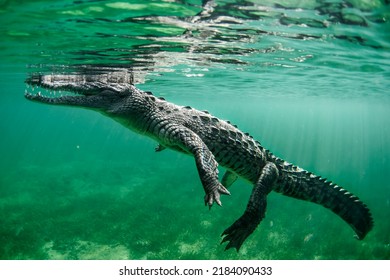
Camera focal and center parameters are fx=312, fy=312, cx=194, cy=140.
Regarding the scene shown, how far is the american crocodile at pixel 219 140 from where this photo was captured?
559cm

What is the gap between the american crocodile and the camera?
5.59m

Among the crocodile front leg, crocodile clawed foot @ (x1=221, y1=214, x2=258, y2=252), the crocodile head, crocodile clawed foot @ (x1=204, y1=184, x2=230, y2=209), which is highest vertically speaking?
the crocodile head

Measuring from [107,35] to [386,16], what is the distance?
26.4 feet

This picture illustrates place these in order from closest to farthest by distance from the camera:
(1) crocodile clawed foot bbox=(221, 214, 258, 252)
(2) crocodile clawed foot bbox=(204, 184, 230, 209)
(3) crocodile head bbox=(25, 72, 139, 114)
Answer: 1. (2) crocodile clawed foot bbox=(204, 184, 230, 209)
2. (1) crocodile clawed foot bbox=(221, 214, 258, 252)
3. (3) crocodile head bbox=(25, 72, 139, 114)

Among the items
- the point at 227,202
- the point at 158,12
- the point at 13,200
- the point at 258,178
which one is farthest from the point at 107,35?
the point at 13,200

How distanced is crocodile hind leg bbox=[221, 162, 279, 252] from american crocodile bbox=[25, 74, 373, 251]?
2 centimetres

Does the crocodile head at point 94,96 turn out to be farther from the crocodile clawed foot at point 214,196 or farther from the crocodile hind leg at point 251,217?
the crocodile hind leg at point 251,217

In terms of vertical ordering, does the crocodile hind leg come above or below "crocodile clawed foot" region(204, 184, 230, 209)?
below

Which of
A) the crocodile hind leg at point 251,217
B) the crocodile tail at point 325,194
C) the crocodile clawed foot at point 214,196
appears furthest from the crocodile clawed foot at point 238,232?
the crocodile tail at point 325,194

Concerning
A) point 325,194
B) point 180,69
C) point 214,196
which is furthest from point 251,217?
point 180,69

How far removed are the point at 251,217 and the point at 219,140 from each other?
4.73ft

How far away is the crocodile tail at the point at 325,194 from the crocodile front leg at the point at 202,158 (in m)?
1.85

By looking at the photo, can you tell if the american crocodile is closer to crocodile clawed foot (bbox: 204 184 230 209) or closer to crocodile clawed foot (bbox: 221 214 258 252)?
→ crocodile clawed foot (bbox: 221 214 258 252)

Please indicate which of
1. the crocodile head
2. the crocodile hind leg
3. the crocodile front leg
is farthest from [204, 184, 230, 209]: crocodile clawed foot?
the crocodile head
